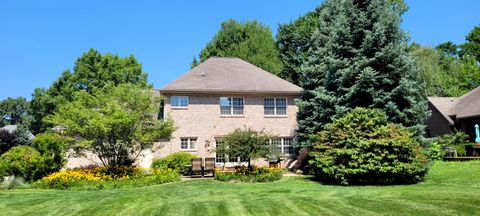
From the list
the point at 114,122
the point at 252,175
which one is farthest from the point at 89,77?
the point at 252,175

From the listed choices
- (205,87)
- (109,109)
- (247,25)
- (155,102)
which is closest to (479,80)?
(247,25)

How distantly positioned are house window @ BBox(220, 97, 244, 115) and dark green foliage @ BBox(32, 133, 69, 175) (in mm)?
10059

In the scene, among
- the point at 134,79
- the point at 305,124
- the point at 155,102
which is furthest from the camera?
the point at 134,79

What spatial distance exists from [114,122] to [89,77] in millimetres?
28618

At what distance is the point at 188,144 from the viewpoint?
23.8 metres

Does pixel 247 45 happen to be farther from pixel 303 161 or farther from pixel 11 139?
pixel 11 139

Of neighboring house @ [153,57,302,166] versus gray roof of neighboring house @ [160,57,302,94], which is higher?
gray roof of neighboring house @ [160,57,302,94]

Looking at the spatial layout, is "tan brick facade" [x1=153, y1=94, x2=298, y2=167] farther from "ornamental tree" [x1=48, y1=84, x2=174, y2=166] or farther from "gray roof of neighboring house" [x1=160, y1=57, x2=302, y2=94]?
"ornamental tree" [x1=48, y1=84, x2=174, y2=166]

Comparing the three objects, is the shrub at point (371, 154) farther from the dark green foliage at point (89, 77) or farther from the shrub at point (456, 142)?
the dark green foliage at point (89, 77)

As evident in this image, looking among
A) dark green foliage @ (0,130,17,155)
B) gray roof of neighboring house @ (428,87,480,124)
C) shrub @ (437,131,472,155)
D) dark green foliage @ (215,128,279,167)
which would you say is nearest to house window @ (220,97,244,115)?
dark green foliage @ (215,128,279,167)

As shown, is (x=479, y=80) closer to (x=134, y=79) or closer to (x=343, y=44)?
(x=343, y=44)

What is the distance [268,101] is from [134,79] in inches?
970

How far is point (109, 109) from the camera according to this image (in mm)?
17031

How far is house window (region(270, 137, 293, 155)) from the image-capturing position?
25153 millimetres
